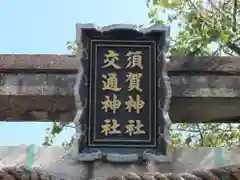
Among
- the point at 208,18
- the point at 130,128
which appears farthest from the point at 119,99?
the point at 208,18

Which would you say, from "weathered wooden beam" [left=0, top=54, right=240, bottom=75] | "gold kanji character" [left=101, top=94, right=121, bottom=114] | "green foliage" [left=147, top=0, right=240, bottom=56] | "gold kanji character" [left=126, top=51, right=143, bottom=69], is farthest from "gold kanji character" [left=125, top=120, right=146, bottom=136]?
"green foliage" [left=147, top=0, right=240, bottom=56]

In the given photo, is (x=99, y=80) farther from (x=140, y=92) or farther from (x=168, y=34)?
(x=168, y=34)

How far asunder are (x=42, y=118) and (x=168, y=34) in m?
0.88

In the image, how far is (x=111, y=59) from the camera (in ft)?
8.58

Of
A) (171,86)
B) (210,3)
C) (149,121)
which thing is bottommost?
(149,121)

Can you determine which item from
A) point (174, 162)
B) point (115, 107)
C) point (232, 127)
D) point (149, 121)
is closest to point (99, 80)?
point (115, 107)

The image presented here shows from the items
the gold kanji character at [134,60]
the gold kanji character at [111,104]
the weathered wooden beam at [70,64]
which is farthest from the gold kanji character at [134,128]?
the weathered wooden beam at [70,64]

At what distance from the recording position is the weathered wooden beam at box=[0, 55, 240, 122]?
274cm

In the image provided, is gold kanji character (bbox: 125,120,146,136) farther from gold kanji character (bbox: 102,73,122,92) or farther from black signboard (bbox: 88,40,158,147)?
gold kanji character (bbox: 102,73,122,92)

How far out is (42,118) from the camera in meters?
2.88

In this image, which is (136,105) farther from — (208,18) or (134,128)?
(208,18)

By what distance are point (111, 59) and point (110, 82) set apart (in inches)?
5.1

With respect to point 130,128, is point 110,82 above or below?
above

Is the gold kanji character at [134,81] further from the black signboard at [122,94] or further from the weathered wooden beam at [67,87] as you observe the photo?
the weathered wooden beam at [67,87]
